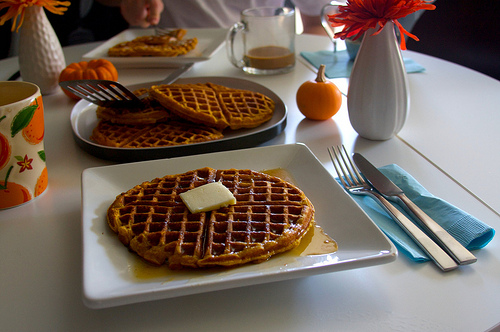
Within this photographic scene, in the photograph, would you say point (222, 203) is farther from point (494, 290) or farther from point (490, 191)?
point (490, 191)

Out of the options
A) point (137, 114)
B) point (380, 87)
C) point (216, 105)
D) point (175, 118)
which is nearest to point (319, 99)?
point (380, 87)

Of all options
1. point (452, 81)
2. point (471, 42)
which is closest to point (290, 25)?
point (452, 81)

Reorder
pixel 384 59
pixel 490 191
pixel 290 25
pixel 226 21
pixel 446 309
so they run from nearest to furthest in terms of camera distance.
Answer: pixel 446 309 < pixel 490 191 < pixel 384 59 < pixel 290 25 < pixel 226 21

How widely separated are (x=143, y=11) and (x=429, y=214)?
6.26 feet

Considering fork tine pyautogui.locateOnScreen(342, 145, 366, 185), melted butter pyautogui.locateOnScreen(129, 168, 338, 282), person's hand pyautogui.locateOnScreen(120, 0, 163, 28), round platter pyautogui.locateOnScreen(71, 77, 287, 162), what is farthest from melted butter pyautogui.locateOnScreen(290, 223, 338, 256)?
person's hand pyautogui.locateOnScreen(120, 0, 163, 28)

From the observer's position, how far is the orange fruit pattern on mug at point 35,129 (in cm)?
98

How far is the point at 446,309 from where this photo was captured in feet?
2.27

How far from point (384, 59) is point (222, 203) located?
2.15ft

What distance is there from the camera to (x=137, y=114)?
4.33ft

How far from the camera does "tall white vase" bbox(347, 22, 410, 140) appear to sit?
121 cm

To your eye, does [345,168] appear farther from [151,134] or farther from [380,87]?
[151,134]

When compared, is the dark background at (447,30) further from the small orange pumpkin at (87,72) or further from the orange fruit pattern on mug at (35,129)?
the orange fruit pattern on mug at (35,129)

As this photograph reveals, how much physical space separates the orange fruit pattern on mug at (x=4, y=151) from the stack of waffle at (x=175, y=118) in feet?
0.94

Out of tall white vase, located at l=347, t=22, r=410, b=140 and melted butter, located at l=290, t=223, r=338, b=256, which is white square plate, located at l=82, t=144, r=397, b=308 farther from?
tall white vase, located at l=347, t=22, r=410, b=140
